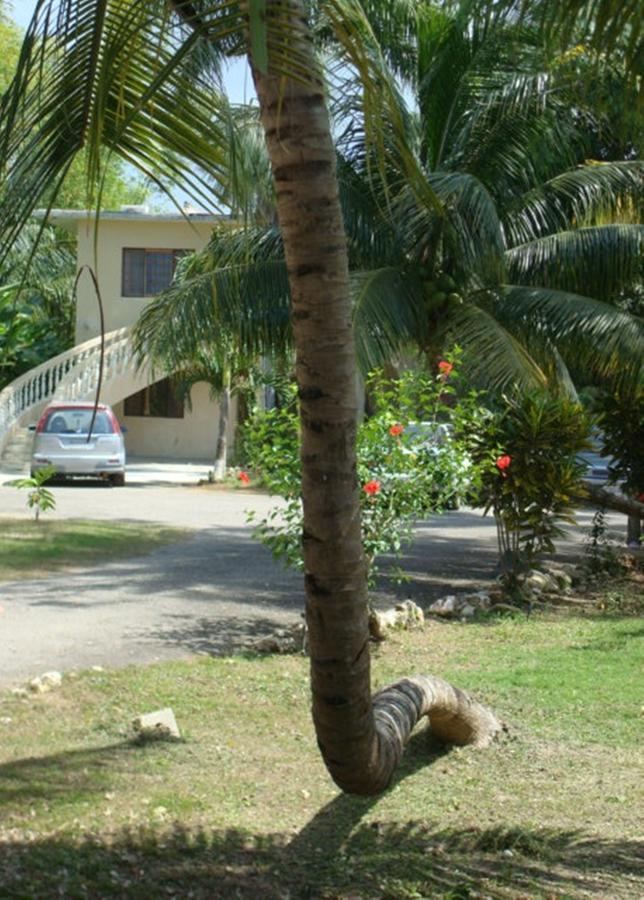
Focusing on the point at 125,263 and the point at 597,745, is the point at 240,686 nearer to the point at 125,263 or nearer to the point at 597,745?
the point at 597,745

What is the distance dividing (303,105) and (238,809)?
12.5 ft

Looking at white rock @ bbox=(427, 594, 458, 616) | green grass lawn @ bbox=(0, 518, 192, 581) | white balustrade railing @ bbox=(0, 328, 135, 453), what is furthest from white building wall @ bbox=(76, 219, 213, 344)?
white rock @ bbox=(427, 594, 458, 616)

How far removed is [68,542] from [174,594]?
3713 millimetres

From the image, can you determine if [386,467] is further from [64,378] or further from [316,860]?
[64,378]

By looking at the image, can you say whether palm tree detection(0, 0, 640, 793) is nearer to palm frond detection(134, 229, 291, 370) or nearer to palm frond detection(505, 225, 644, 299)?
palm frond detection(134, 229, 291, 370)

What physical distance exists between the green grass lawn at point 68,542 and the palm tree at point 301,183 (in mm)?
9437

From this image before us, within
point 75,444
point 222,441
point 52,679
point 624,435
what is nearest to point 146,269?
point 222,441

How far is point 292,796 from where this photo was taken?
6.78 m

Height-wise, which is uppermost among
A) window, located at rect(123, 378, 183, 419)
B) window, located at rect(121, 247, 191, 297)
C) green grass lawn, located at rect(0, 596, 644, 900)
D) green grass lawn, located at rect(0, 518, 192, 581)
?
window, located at rect(121, 247, 191, 297)

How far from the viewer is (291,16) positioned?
3.65 meters

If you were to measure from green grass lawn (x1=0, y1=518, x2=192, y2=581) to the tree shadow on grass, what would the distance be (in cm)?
766

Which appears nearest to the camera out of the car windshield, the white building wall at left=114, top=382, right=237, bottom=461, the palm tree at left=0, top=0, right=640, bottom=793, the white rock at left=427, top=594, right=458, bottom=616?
the palm tree at left=0, top=0, right=640, bottom=793

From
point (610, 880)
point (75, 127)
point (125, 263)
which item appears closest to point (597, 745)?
point (610, 880)

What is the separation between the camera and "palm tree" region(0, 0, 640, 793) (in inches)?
152
